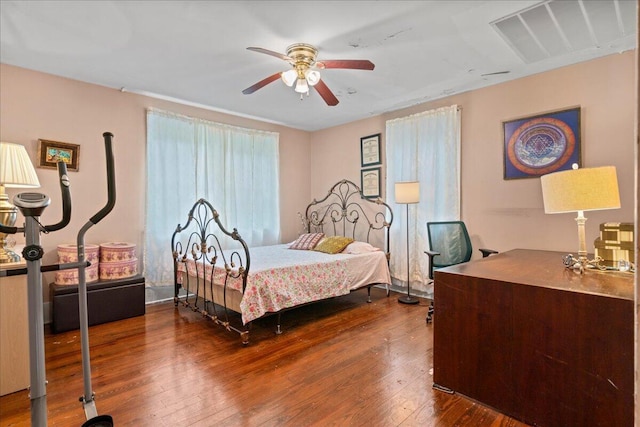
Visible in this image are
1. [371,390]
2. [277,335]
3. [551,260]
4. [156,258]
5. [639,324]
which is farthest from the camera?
[156,258]

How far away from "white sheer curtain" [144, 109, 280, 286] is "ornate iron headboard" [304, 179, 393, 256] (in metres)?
0.76

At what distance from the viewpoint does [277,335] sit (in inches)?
114

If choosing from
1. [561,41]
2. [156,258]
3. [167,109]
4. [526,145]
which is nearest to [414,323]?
[526,145]

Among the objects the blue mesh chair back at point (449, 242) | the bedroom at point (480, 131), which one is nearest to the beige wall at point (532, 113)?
the bedroom at point (480, 131)

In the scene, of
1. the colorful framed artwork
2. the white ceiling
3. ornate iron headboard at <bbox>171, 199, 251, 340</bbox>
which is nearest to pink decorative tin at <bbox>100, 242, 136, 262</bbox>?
ornate iron headboard at <bbox>171, 199, 251, 340</bbox>

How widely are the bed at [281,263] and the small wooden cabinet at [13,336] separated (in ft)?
4.37

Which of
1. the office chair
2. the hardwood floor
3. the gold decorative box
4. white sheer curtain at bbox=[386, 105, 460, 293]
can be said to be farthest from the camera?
white sheer curtain at bbox=[386, 105, 460, 293]

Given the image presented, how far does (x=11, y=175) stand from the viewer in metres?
2.44

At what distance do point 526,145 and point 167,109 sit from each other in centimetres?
409

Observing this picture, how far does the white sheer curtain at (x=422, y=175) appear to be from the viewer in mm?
3762

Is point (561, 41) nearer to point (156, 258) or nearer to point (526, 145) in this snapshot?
point (526, 145)

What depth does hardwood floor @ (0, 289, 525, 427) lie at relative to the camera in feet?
5.82

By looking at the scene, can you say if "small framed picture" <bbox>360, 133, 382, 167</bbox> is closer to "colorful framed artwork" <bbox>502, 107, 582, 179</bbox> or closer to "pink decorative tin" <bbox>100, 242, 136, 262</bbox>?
"colorful framed artwork" <bbox>502, 107, 582, 179</bbox>

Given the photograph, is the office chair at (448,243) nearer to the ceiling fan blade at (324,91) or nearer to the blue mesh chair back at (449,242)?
the blue mesh chair back at (449,242)
